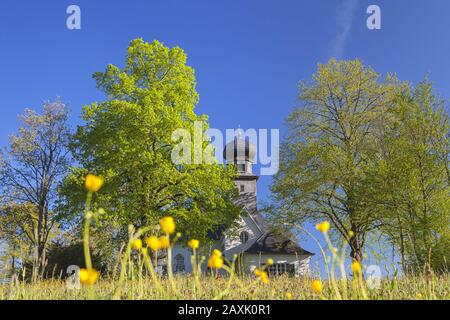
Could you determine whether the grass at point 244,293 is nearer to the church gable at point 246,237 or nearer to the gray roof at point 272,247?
the gray roof at point 272,247

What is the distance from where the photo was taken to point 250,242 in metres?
38.0

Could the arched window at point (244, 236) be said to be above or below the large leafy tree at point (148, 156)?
below

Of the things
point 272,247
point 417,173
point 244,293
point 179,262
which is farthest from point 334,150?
point 179,262

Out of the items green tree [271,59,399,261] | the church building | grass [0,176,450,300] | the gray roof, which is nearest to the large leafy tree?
green tree [271,59,399,261]

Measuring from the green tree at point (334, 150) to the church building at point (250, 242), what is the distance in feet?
22.5

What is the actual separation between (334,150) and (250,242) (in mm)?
16783

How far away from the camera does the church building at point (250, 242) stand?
35094mm

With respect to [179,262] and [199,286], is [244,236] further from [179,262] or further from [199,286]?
[199,286]

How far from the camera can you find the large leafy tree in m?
19.4

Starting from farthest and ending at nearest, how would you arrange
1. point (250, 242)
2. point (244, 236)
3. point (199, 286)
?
point (244, 236) → point (250, 242) → point (199, 286)

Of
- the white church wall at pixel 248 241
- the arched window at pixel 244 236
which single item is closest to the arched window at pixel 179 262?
the white church wall at pixel 248 241

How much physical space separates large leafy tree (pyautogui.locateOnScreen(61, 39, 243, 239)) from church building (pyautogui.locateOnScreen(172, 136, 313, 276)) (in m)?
10.3
